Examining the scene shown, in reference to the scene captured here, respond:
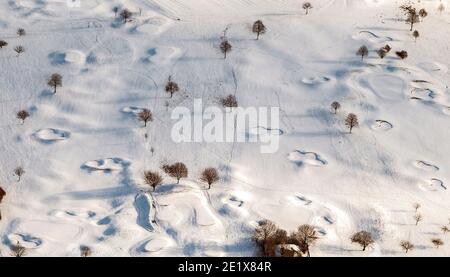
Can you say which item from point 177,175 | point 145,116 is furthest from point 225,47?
point 177,175

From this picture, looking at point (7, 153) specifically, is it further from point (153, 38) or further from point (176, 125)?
point (153, 38)

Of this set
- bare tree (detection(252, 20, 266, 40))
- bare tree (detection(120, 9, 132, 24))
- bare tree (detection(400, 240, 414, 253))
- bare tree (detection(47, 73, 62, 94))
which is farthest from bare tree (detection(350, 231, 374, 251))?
bare tree (detection(120, 9, 132, 24))

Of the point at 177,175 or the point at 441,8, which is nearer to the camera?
the point at 177,175

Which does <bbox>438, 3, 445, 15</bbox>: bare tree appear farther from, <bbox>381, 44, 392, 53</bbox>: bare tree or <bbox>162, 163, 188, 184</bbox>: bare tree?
<bbox>162, 163, 188, 184</bbox>: bare tree

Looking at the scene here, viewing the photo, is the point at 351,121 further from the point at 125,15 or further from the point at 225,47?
the point at 125,15

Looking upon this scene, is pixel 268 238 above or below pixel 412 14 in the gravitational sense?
below

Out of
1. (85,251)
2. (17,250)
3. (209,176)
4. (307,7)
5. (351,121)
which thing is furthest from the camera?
(307,7)
